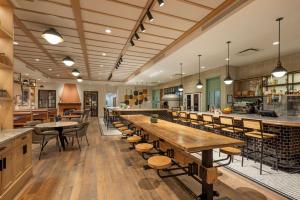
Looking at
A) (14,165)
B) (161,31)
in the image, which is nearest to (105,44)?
(161,31)

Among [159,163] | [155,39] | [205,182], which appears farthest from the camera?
[155,39]

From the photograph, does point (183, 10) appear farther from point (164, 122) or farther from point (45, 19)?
point (45, 19)

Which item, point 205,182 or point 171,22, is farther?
point 171,22

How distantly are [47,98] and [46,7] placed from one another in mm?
12557

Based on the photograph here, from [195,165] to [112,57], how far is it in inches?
217

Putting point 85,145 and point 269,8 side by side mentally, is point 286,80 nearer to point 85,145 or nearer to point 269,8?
point 269,8

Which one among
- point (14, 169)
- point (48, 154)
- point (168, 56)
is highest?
point (168, 56)

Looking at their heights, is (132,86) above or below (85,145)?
above

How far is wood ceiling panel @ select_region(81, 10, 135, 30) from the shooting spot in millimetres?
3479

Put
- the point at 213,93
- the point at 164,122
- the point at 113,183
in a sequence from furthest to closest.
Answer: the point at 213,93 < the point at 164,122 < the point at 113,183

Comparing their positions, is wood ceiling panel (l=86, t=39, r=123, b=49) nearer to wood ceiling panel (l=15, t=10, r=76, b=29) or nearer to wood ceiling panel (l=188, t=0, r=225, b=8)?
wood ceiling panel (l=15, t=10, r=76, b=29)

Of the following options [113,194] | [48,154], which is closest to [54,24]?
[48,154]

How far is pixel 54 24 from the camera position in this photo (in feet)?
12.9

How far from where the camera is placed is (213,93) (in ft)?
28.3
